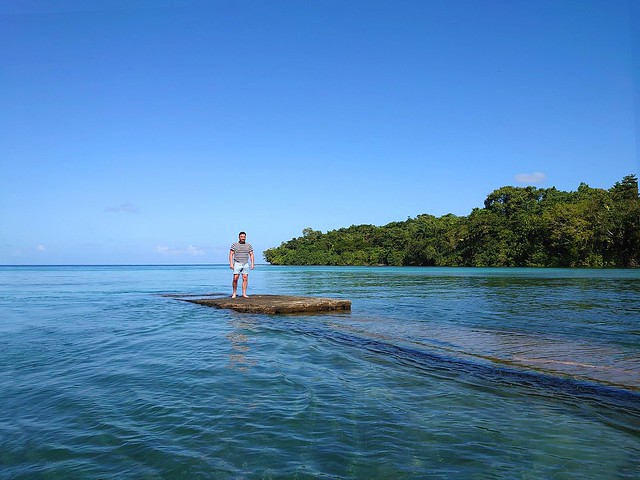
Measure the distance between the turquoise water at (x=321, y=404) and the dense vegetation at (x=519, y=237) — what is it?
6919cm

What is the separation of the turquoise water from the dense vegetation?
227 feet

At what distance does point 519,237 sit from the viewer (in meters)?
83.9

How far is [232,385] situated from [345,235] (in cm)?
14467

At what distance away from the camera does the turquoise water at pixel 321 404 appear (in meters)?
3.59

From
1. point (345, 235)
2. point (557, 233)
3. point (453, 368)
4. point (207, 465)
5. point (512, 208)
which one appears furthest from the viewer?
point (345, 235)

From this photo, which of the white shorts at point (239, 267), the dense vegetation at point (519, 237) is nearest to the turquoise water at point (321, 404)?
the white shorts at point (239, 267)

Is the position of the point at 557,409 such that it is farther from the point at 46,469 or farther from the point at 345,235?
the point at 345,235

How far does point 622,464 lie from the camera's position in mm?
3494

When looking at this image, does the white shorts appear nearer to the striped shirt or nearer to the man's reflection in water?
the striped shirt

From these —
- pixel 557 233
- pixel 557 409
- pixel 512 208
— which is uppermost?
pixel 512 208

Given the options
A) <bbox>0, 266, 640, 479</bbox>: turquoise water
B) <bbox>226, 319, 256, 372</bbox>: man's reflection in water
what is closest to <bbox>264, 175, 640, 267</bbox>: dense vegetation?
<bbox>0, 266, 640, 479</bbox>: turquoise water

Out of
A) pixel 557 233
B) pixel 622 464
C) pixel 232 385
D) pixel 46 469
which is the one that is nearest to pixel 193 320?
pixel 232 385

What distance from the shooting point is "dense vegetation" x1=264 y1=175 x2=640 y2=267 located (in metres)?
68.3

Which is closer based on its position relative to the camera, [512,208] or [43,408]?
[43,408]
